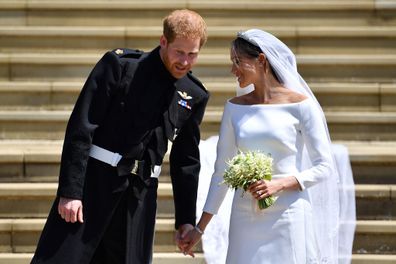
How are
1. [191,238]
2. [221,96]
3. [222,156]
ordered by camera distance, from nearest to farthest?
[222,156]
[191,238]
[221,96]

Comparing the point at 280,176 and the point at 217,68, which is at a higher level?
the point at 217,68

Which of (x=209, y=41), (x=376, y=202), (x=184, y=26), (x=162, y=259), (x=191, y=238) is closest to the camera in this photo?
(x=184, y=26)

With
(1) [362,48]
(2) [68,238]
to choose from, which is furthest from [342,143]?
(2) [68,238]

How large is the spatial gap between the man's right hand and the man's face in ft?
2.64

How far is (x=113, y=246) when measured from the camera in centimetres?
482

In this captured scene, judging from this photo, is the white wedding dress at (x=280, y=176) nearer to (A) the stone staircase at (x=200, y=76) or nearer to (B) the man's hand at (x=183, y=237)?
(B) the man's hand at (x=183, y=237)

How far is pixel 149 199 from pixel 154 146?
266mm

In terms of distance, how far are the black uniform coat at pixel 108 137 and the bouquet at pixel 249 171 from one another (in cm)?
42

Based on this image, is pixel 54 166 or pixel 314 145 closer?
pixel 314 145

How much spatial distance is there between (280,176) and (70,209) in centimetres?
101

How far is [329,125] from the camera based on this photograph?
791 cm

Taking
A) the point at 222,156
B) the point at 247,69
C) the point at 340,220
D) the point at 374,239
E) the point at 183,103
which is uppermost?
the point at 247,69

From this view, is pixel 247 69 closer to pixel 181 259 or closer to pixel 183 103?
pixel 183 103

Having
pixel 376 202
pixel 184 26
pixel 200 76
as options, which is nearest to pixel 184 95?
pixel 184 26
